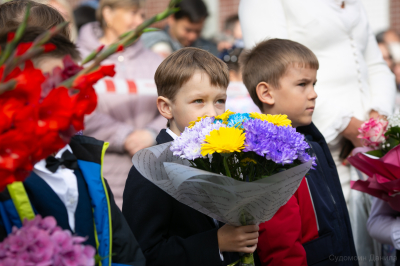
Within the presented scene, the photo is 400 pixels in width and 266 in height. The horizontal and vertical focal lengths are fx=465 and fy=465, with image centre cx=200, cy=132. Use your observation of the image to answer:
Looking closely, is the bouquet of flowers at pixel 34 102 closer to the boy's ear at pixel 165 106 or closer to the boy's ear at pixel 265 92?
the boy's ear at pixel 165 106

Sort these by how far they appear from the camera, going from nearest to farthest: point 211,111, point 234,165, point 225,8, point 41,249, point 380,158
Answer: point 41,249
point 234,165
point 211,111
point 380,158
point 225,8

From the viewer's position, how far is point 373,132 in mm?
2584

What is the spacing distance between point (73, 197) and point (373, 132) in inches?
69.0

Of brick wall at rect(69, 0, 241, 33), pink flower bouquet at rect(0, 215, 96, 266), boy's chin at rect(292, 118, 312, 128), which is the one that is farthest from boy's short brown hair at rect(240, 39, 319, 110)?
brick wall at rect(69, 0, 241, 33)

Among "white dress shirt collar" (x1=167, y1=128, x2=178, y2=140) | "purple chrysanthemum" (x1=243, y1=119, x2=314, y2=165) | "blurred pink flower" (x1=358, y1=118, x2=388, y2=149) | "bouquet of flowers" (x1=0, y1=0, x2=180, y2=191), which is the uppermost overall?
"bouquet of flowers" (x1=0, y1=0, x2=180, y2=191)

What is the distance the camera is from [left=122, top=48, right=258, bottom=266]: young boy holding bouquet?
183cm

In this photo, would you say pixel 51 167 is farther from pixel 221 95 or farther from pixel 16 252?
pixel 221 95

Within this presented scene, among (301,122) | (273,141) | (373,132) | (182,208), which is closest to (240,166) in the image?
(273,141)

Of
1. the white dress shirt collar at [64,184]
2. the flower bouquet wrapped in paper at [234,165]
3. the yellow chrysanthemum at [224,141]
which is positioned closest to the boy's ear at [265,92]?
the flower bouquet wrapped in paper at [234,165]

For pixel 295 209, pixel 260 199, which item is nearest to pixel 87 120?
pixel 295 209

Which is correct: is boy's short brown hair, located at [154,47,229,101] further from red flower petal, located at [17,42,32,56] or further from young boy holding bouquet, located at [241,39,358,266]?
red flower petal, located at [17,42,32,56]

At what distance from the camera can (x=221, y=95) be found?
209 centimetres

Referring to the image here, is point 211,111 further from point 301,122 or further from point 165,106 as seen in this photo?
point 301,122

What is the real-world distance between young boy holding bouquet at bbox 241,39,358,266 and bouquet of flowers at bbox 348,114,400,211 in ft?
0.54
